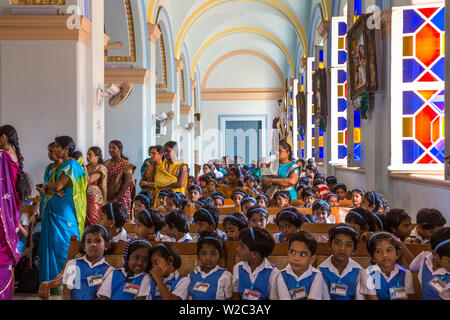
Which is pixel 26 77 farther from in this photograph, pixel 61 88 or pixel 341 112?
pixel 341 112

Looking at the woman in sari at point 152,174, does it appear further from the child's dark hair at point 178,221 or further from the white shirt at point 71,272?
the white shirt at point 71,272

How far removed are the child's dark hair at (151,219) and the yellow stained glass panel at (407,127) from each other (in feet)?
13.2

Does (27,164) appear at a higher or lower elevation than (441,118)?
lower

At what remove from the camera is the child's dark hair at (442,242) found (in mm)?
2879

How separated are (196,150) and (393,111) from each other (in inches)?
721

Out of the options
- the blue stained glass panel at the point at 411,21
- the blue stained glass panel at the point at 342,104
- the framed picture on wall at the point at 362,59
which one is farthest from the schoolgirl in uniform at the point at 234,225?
the blue stained glass panel at the point at 342,104

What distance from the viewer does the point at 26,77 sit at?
690 cm

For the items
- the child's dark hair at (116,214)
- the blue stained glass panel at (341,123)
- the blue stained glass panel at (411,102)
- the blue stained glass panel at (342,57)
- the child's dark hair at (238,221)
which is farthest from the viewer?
the blue stained glass panel at (341,123)

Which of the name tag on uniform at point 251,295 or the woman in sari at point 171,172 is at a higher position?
the woman in sari at point 171,172

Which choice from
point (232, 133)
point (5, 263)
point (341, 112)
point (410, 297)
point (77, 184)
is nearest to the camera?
point (410, 297)

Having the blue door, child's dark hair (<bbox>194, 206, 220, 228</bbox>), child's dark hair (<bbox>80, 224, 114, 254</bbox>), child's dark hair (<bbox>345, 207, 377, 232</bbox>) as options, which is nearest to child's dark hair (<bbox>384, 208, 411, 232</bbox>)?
child's dark hair (<bbox>345, 207, 377, 232</bbox>)

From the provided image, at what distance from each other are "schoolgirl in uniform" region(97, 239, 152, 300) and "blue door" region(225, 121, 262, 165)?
2377 centimetres

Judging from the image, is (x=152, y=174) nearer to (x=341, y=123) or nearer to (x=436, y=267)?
(x=436, y=267)
